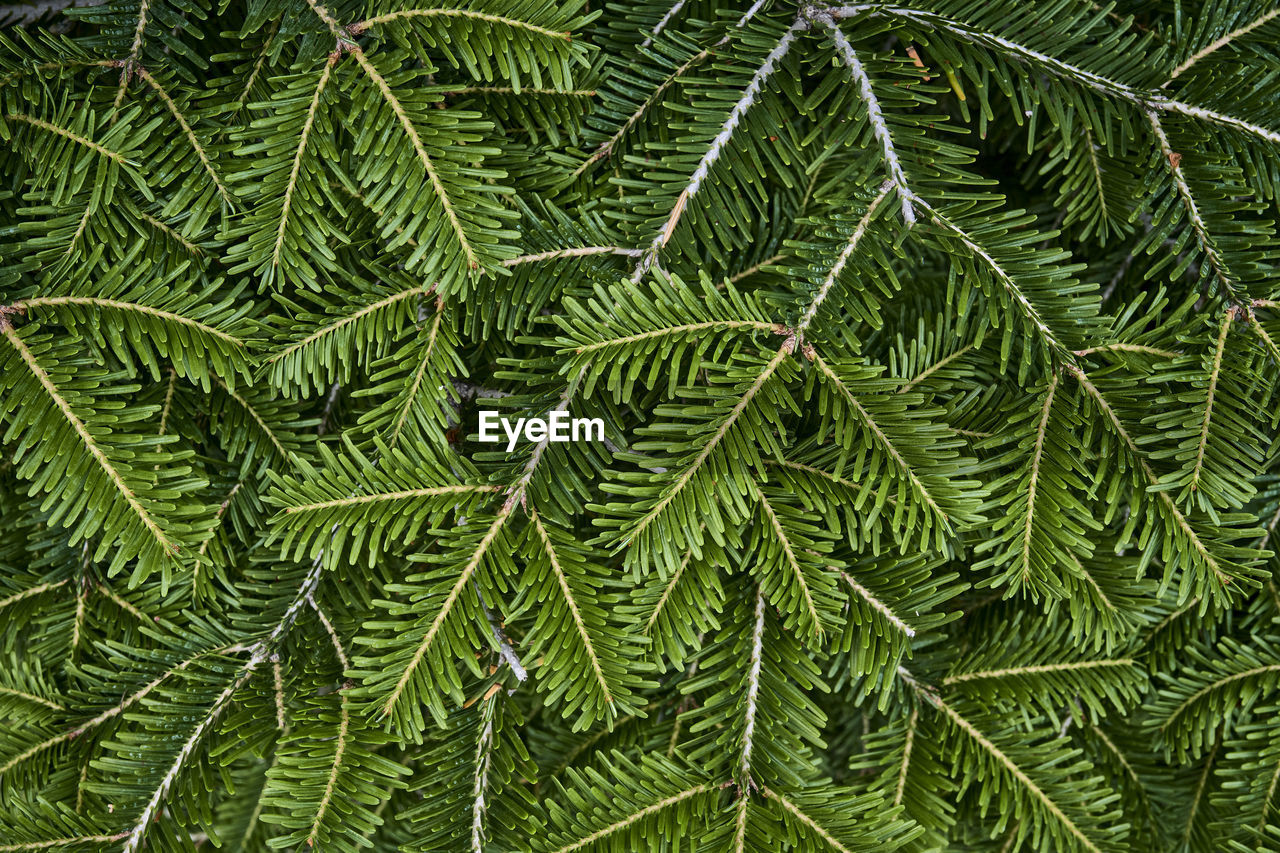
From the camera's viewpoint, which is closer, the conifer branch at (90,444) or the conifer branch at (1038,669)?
the conifer branch at (90,444)

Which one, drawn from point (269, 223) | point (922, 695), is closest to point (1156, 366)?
point (922, 695)

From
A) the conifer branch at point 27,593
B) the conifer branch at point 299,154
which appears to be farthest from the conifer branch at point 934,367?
the conifer branch at point 27,593

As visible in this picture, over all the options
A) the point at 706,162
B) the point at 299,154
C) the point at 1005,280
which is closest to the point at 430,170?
the point at 299,154

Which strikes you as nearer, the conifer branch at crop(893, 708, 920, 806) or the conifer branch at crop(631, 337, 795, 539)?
the conifer branch at crop(631, 337, 795, 539)

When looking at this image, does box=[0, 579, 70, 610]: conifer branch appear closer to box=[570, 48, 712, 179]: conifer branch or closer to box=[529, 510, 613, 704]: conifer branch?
box=[529, 510, 613, 704]: conifer branch

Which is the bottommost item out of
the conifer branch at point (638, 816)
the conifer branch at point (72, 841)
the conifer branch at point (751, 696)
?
the conifer branch at point (72, 841)

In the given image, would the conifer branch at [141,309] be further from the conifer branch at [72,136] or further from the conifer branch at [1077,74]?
the conifer branch at [1077,74]

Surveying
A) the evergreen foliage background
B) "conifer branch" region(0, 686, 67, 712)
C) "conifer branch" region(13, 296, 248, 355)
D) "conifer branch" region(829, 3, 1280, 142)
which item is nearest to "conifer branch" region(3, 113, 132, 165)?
the evergreen foliage background

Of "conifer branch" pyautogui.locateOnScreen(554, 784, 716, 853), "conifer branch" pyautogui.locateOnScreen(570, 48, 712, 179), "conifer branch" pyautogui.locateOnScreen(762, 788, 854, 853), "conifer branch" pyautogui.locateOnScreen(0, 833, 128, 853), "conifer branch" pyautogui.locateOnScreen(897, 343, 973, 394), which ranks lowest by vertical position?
"conifer branch" pyautogui.locateOnScreen(0, 833, 128, 853)
